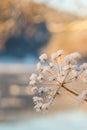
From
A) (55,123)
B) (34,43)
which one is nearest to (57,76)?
(55,123)

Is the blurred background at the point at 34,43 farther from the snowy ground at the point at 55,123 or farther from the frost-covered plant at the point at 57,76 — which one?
the frost-covered plant at the point at 57,76

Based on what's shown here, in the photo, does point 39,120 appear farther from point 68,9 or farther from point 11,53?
point 68,9

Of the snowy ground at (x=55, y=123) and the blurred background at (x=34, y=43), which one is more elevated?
the blurred background at (x=34, y=43)

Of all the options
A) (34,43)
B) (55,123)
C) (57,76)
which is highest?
(34,43)

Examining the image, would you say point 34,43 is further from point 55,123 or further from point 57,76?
point 57,76

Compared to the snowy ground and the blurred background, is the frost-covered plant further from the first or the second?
the blurred background

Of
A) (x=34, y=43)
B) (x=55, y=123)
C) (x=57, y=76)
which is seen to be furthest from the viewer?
(x=34, y=43)

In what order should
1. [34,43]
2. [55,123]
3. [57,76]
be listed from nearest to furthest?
[57,76], [55,123], [34,43]

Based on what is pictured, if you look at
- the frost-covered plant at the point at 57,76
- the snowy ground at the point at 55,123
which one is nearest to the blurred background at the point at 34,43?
the snowy ground at the point at 55,123

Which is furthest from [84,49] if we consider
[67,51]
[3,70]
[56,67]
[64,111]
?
[56,67]
